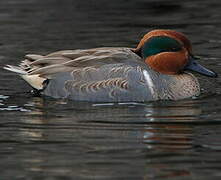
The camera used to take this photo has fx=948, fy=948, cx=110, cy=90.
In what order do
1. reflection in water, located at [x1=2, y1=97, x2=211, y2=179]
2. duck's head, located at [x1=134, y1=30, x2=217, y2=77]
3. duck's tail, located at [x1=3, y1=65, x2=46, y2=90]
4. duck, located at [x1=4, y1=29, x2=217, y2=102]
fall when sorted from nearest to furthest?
reflection in water, located at [x1=2, y1=97, x2=211, y2=179] → duck, located at [x1=4, y1=29, x2=217, y2=102] → duck's head, located at [x1=134, y1=30, x2=217, y2=77] → duck's tail, located at [x1=3, y1=65, x2=46, y2=90]

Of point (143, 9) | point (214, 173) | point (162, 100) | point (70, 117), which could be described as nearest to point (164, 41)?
point (162, 100)

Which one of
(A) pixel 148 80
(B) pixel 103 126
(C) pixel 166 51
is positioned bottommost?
(B) pixel 103 126

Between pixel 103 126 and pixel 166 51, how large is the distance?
206 centimetres

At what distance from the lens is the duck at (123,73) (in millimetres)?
11195

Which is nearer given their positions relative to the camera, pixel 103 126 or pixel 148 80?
pixel 103 126

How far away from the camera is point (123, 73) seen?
11.2 metres

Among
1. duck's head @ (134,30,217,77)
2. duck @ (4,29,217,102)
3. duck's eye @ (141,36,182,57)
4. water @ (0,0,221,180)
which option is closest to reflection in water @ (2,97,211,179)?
water @ (0,0,221,180)

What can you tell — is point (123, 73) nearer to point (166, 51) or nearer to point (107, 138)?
point (166, 51)

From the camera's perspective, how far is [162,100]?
37.2ft

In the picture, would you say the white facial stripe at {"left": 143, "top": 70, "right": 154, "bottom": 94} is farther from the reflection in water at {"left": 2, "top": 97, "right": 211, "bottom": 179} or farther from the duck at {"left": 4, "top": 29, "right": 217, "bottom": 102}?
the reflection in water at {"left": 2, "top": 97, "right": 211, "bottom": 179}

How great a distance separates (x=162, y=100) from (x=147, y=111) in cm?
72

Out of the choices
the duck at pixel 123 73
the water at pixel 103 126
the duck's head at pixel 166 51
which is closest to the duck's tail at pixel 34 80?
the duck at pixel 123 73

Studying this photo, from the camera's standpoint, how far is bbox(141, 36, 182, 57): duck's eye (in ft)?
37.5

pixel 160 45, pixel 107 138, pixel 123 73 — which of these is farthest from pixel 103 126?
pixel 160 45
